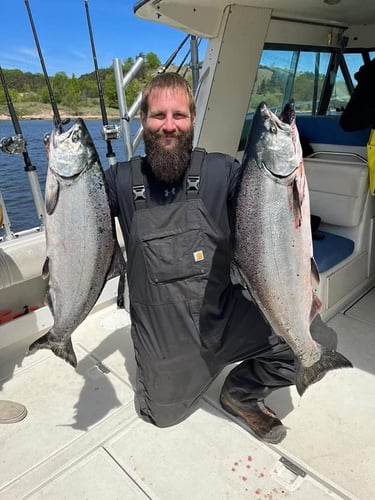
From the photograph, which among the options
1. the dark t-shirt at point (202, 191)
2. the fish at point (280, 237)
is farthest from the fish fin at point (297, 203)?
the dark t-shirt at point (202, 191)

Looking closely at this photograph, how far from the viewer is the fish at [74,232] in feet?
5.13

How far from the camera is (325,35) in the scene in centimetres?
479

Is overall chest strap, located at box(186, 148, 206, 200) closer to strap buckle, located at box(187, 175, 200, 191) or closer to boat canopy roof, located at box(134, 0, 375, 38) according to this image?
strap buckle, located at box(187, 175, 200, 191)

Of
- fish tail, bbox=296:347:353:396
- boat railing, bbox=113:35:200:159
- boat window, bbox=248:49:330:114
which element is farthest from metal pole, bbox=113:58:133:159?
fish tail, bbox=296:347:353:396

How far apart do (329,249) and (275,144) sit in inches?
80.7

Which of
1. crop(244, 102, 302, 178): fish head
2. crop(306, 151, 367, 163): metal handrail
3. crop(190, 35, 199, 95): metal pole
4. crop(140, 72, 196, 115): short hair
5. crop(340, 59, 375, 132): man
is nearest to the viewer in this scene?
crop(244, 102, 302, 178): fish head

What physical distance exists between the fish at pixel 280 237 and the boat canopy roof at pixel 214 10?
2271 millimetres

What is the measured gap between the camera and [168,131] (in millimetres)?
2051

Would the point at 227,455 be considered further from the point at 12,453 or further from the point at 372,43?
the point at 372,43

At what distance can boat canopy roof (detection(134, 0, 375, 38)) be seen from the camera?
3254mm

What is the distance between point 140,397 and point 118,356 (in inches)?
29.7

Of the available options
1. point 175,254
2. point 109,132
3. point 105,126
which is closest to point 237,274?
point 175,254

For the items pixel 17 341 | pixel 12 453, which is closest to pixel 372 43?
pixel 17 341

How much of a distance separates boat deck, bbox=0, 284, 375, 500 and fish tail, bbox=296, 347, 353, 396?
19.9 inches
